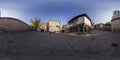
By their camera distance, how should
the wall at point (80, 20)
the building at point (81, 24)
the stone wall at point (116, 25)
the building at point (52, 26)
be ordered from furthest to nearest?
the building at point (52, 26) < the wall at point (80, 20) < the building at point (81, 24) < the stone wall at point (116, 25)

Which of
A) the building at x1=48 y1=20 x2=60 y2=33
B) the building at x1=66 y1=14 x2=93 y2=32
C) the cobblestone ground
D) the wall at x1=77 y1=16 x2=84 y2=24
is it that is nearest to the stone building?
the cobblestone ground

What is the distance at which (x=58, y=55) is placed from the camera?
1552 centimetres

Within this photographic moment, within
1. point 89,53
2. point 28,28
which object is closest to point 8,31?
point 28,28

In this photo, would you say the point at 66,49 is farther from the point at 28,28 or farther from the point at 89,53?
the point at 28,28

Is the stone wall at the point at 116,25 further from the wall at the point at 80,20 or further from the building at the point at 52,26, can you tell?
the building at the point at 52,26

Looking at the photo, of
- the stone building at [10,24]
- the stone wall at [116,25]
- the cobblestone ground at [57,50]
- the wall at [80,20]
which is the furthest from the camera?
the wall at [80,20]

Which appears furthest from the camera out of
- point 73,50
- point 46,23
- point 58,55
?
point 46,23

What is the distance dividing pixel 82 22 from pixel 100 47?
63.4ft

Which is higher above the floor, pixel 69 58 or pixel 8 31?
pixel 8 31

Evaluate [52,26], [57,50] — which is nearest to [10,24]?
[57,50]

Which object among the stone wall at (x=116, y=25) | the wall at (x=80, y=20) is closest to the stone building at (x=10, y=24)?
the wall at (x=80, y=20)

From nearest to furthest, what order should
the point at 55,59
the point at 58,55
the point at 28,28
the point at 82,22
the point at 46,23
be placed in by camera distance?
the point at 55,59 → the point at 58,55 → the point at 28,28 → the point at 82,22 → the point at 46,23

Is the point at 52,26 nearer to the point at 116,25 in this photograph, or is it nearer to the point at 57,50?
the point at 116,25

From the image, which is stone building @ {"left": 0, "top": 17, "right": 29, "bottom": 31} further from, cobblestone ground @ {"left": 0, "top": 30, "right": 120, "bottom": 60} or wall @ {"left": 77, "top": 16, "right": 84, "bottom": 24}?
wall @ {"left": 77, "top": 16, "right": 84, "bottom": 24}
